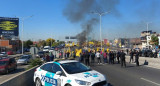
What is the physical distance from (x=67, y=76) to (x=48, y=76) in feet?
3.95

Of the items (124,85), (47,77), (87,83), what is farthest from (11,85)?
(124,85)

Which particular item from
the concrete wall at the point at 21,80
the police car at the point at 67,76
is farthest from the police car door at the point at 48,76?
the concrete wall at the point at 21,80

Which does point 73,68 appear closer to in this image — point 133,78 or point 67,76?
point 67,76

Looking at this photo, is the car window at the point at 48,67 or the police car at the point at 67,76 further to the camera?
the car window at the point at 48,67

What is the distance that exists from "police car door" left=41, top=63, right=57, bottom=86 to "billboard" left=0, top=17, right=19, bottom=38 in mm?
41135

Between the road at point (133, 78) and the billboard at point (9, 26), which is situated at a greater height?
the billboard at point (9, 26)

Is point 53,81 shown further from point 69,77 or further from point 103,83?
point 103,83

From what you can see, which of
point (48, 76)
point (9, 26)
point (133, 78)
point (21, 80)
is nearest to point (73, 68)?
point (48, 76)

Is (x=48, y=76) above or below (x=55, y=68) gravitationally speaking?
below

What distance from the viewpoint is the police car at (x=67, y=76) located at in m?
5.26

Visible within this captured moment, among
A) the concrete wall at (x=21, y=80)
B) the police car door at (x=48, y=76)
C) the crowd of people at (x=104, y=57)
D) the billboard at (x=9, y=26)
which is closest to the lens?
the police car door at (x=48, y=76)

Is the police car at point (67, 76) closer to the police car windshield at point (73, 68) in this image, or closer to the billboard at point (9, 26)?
the police car windshield at point (73, 68)

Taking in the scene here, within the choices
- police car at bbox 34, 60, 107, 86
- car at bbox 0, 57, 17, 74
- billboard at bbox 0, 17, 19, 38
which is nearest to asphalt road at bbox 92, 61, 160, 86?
police car at bbox 34, 60, 107, 86

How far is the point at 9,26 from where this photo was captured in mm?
43969
